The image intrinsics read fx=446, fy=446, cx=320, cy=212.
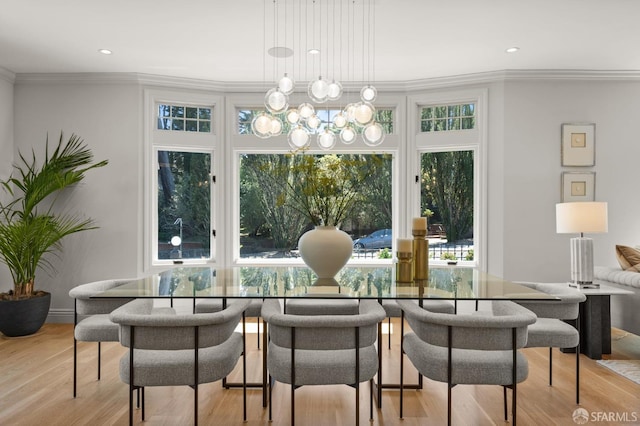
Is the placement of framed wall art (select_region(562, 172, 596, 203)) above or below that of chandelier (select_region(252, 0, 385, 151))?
below

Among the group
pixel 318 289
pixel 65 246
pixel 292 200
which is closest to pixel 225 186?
pixel 292 200

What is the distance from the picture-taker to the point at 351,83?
5.09 metres

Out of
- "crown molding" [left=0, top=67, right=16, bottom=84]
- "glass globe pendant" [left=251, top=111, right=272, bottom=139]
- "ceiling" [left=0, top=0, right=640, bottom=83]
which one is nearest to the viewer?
"glass globe pendant" [left=251, top=111, right=272, bottom=139]

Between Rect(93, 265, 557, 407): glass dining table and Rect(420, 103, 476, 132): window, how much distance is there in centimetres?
238

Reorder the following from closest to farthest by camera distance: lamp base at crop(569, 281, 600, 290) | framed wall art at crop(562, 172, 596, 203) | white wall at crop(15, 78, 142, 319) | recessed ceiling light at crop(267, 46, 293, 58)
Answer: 1. lamp base at crop(569, 281, 600, 290)
2. recessed ceiling light at crop(267, 46, 293, 58)
3. framed wall art at crop(562, 172, 596, 203)
4. white wall at crop(15, 78, 142, 319)

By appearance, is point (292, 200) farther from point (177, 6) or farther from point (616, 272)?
point (616, 272)

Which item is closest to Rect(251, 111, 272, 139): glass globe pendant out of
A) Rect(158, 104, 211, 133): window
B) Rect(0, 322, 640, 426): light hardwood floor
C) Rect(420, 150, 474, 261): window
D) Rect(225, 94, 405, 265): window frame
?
Rect(0, 322, 640, 426): light hardwood floor

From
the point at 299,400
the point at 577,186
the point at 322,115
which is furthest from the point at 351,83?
the point at 299,400

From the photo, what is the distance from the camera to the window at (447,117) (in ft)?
16.7

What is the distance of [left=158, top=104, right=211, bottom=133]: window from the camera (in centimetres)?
513

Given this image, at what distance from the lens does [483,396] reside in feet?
9.57

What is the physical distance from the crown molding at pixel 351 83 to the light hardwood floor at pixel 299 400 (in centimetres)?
297

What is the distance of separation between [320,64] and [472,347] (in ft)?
10.9

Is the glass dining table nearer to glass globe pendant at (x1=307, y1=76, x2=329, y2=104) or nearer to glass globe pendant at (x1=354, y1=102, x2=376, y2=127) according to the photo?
glass globe pendant at (x1=354, y1=102, x2=376, y2=127)
